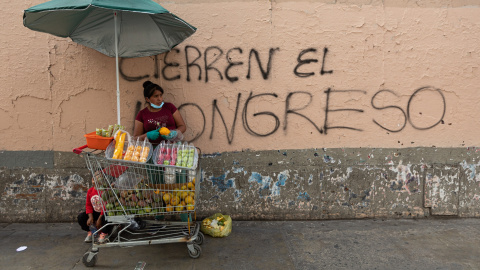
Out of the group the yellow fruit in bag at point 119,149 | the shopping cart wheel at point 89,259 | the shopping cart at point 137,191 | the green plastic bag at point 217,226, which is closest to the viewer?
the yellow fruit in bag at point 119,149

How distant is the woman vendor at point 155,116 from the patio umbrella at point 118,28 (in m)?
0.29

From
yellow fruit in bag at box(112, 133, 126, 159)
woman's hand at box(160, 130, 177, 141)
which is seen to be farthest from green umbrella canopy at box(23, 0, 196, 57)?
yellow fruit in bag at box(112, 133, 126, 159)

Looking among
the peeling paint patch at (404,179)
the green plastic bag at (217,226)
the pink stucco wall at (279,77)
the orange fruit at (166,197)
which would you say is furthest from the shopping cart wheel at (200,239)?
the peeling paint patch at (404,179)

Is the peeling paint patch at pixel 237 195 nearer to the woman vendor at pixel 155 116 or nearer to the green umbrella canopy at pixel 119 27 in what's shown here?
the woman vendor at pixel 155 116

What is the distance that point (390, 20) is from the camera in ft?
13.4

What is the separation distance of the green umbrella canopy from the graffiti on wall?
282 millimetres

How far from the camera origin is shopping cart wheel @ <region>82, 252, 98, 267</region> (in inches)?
123

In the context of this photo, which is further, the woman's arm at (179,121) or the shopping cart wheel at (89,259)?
the woman's arm at (179,121)

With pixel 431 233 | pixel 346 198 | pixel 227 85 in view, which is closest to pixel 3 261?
pixel 227 85

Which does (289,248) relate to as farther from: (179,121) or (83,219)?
(83,219)

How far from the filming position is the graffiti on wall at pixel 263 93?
4.09 metres

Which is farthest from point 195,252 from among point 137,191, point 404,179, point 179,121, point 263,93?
point 404,179

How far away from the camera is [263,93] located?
163 inches

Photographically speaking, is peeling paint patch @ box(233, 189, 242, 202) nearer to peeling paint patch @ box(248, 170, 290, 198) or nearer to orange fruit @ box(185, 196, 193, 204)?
peeling paint patch @ box(248, 170, 290, 198)
